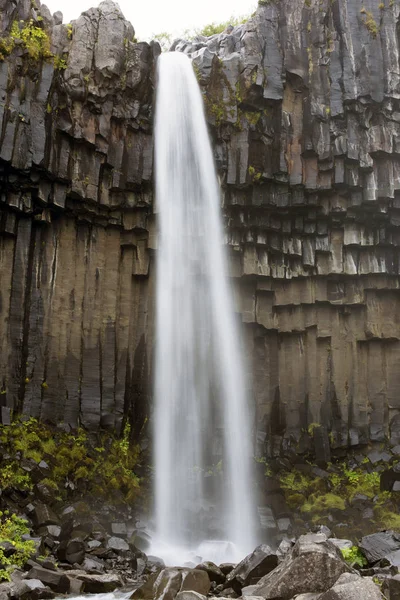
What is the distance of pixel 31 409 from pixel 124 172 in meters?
6.84

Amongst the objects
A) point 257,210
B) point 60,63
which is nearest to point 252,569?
point 257,210

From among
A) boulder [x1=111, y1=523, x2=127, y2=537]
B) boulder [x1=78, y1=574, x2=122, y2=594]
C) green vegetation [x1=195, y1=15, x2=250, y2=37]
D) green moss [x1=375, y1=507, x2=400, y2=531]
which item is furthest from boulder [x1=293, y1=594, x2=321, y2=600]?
green vegetation [x1=195, y1=15, x2=250, y2=37]

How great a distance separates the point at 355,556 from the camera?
31.5 feet

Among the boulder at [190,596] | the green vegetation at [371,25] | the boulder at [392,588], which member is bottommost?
the boulder at [190,596]

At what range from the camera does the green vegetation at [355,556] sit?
935cm

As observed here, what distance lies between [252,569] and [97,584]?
2428 mm

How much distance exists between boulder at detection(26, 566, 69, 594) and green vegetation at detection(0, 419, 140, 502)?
425cm

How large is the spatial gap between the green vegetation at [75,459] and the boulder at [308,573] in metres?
7.51

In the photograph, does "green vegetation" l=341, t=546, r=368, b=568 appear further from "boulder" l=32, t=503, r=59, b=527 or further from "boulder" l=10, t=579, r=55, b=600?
"boulder" l=32, t=503, r=59, b=527

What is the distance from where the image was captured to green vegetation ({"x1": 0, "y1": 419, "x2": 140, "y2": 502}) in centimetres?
1386

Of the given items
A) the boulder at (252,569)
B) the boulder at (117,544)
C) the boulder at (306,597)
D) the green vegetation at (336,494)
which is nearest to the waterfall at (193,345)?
the green vegetation at (336,494)

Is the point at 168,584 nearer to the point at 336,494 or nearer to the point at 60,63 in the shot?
the point at 336,494

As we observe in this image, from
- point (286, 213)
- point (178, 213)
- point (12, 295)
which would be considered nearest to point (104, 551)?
point (12, 295)

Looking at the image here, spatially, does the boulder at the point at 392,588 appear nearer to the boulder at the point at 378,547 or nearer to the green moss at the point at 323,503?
the boulder at the point at 378,547
